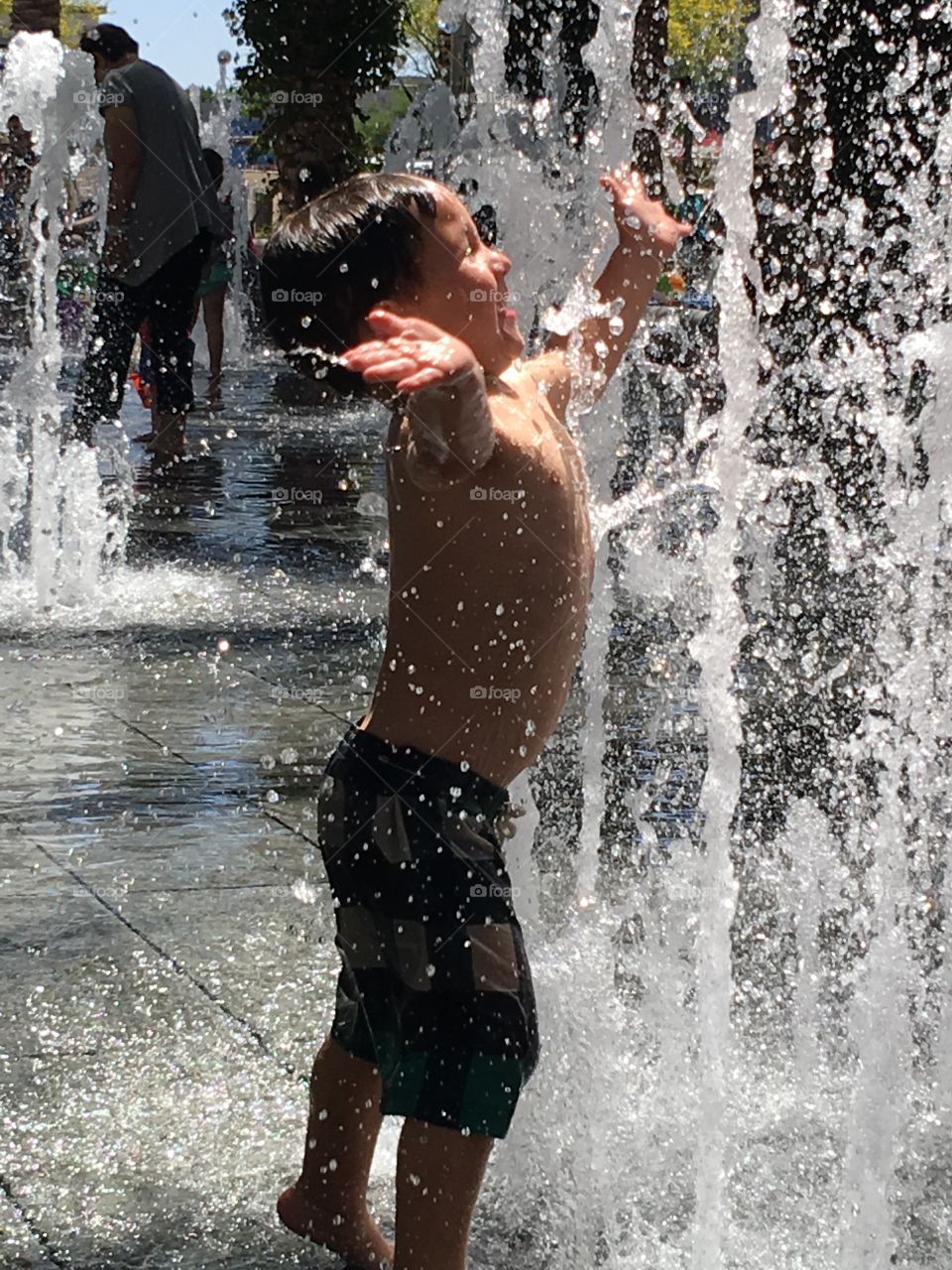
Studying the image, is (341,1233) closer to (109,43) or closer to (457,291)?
(457,291)

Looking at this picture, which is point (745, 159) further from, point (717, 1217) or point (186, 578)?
point (186, 578)

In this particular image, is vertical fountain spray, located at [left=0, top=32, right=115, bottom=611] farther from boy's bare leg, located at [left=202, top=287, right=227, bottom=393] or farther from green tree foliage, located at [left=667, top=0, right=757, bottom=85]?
green tree foliage, located at [left=667, top=0, right=757, bottom=85]

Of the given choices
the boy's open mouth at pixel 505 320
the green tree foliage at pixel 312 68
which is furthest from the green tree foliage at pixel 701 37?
the boy's open mouth at pixel 505 320

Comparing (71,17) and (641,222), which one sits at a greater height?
(71,17)

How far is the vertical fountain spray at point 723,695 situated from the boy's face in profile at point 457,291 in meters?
0.89

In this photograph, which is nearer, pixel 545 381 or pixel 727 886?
pixel 545 381

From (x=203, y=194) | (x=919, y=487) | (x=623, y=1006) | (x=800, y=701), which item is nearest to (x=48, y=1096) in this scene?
(x=623, y=1006)

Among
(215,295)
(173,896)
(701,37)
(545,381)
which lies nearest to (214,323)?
(215,295)

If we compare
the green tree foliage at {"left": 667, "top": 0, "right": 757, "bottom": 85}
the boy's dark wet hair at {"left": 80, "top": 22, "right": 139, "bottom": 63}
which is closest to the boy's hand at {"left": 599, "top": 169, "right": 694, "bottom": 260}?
the boy's dark wet hair at {"left": 80, "top": 22, "right": 139, "bottom": 63}

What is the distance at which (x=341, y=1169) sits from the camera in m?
2.53

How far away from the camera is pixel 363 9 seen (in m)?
22.5

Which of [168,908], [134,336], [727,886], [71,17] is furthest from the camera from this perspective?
[71,17]

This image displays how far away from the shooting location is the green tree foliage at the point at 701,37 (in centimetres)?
5441

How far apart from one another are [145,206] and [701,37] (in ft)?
166
